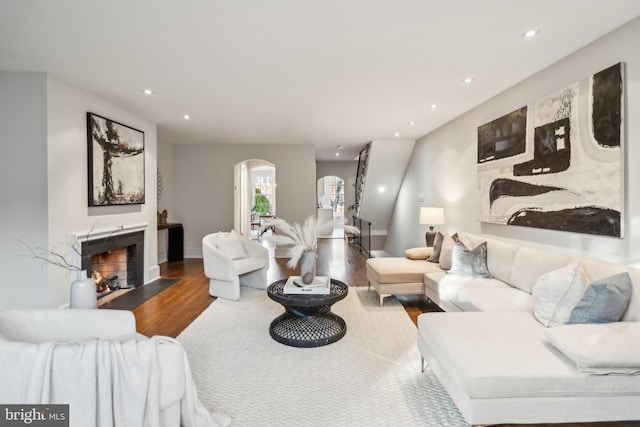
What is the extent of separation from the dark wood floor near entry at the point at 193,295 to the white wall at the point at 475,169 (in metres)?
1.25

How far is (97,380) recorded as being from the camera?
→ 1369 mm

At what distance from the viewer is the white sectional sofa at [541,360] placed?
1.62 meters

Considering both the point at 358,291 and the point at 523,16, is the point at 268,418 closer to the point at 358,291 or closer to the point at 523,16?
the point at 358,291

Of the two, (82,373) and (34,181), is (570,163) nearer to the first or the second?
(82,373)

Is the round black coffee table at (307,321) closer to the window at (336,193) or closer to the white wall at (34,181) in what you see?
the white wall at (34,181)

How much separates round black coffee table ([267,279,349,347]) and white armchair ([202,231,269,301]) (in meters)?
1.13

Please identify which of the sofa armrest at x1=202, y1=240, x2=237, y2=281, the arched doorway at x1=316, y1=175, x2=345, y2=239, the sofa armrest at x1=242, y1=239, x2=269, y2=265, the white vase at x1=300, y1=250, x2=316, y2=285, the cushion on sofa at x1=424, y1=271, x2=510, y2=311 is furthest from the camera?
the arched doorway at x1=316, y1=175, x2=345, y2=239

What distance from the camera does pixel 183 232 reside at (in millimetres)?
7191

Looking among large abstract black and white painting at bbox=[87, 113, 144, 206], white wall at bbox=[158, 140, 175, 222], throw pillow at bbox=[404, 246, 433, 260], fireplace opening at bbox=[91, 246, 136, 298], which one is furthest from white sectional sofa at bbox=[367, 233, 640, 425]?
white wall at bbox=[158, 140, 175, 222]

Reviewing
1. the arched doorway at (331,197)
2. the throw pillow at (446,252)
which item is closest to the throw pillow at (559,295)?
the throw pillow at (446,252)

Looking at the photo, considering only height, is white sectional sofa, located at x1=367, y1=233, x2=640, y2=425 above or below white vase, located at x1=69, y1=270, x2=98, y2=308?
Result: below

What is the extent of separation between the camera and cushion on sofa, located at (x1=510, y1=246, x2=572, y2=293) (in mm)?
2740

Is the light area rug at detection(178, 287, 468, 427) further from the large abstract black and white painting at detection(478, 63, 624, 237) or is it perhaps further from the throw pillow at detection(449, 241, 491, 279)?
the large abstract black and white painting at detection(478, 63, 624, 237)

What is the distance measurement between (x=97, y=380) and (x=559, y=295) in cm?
280
